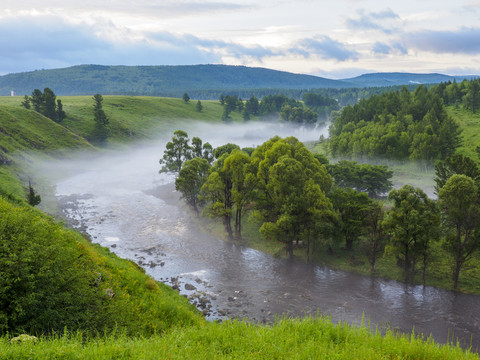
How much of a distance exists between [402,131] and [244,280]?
85164mm

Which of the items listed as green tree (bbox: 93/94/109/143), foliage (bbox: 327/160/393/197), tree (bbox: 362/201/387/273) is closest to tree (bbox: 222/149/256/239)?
tree (bbox: 362/201/387/273)

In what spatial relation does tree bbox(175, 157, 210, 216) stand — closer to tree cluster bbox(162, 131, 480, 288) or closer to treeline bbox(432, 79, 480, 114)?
tree cluster bbox(162, 131, 480, 288)

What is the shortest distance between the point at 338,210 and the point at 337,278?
10479 millimetres

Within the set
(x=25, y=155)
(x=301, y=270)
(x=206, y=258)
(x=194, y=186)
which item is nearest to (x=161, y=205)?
(x=194, y=186)

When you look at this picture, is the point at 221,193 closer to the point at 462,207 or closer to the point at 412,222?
the point at 412,222

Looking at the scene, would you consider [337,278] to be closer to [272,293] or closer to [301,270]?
[301,270]

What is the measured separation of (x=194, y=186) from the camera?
205 ft

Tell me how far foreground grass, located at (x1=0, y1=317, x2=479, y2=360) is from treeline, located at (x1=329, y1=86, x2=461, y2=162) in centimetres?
9293

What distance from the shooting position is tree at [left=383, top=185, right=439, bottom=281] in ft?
115

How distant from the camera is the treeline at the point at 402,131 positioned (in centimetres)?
9275

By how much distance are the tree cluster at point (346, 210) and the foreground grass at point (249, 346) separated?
27.2 m

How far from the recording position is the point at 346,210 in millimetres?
44375

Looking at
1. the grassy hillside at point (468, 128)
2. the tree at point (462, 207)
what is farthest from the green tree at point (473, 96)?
the tree at point (462, 207)

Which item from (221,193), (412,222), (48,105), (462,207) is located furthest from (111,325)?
(48,105)
